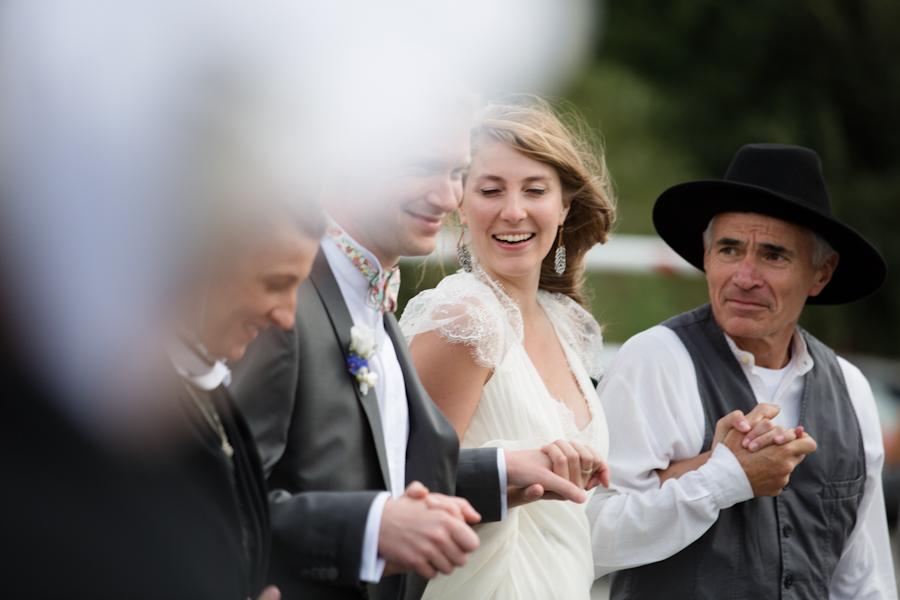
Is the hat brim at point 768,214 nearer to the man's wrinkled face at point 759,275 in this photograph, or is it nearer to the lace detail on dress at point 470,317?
the man's wrinkled face at point 759,275

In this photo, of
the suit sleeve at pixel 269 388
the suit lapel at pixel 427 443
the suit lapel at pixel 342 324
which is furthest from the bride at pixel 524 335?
the suit sleeve at pixel 269 388

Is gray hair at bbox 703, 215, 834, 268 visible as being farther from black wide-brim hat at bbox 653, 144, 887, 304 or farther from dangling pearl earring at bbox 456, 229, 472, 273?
dangling pearl earring at bbox 456, 229, 472, 273

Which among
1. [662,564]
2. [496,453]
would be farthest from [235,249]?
[662,564]

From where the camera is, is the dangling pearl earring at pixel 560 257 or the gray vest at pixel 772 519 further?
the dangling pearl earring at pixel 560 257

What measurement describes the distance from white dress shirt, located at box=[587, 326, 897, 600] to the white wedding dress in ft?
0.47

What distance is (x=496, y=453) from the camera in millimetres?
2184

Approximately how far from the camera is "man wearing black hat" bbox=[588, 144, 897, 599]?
105 inches

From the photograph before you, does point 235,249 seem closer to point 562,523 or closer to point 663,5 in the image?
point 562,523

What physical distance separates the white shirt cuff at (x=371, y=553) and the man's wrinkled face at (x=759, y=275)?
1.77 m

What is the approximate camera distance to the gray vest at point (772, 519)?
8.82ft

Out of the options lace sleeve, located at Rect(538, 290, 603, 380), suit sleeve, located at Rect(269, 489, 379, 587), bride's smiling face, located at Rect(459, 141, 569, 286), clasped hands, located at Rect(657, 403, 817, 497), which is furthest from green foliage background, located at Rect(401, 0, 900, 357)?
suit sleeve, located at Rect(269, 489, 379, 587)

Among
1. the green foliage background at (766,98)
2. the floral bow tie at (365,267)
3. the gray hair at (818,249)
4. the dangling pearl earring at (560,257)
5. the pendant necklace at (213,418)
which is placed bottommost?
the pendant necklace at (213,418)

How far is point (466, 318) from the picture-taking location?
2.46m

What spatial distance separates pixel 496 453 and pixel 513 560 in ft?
1.39
